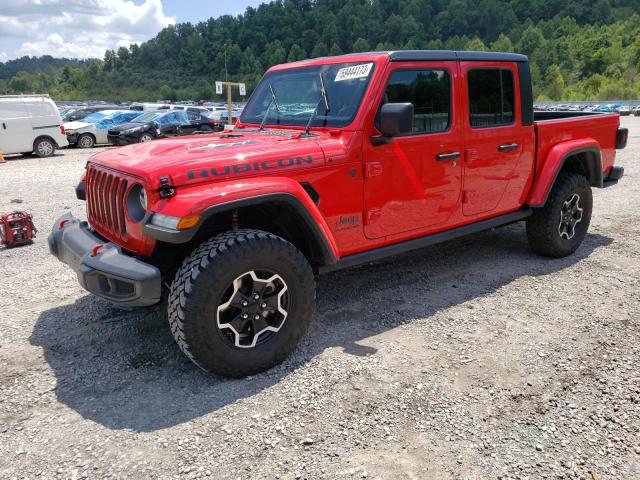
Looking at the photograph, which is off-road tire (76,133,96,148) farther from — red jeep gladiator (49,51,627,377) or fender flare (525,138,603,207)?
fender flare (525,138,603,207)

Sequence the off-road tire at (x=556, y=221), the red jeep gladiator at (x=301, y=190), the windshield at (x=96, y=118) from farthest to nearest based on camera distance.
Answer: the windshield at (x=96, y=118) → the off-road tire at (x=556, y=221) → the red jeep gladiator at (x=301, y=190)

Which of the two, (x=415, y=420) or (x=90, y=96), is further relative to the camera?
(x=90, y=96)

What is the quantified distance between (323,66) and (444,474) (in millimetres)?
2975

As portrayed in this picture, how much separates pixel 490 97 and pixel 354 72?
1359 millimetres

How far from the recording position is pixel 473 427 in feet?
8.91

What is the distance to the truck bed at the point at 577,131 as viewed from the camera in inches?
194

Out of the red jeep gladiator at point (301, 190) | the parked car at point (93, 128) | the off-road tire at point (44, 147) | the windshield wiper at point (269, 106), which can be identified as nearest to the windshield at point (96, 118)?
the parked car at point (93, 128)

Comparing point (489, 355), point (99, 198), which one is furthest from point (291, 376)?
point (99, 198)

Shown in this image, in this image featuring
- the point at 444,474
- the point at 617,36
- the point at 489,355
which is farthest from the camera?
the point at 617,36

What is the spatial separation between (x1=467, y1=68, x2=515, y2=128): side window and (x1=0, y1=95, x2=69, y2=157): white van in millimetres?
14156

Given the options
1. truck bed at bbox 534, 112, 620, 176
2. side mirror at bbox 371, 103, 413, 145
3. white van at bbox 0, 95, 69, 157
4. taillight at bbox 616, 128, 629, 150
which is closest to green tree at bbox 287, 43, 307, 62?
white van at bbox 0, 95, 69, 157

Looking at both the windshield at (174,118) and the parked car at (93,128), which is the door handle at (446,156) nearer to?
the windshield at (174,118)

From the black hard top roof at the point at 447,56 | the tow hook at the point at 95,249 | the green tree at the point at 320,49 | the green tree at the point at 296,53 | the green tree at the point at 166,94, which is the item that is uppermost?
the green tree at the point at 320,49

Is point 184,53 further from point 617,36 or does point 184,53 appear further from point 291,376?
point 291,376
